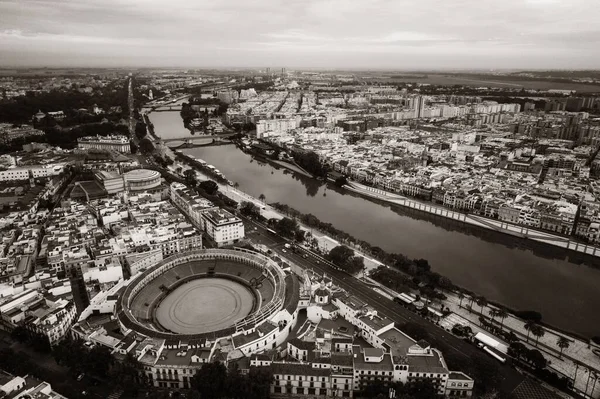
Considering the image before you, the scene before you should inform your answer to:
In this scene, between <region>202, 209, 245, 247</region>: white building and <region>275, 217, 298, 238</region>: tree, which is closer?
<region>202, 209, 245, 247</region>: white building

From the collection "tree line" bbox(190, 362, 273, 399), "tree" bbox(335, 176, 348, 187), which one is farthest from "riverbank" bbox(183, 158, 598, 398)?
"tree" bbox(335, 176, 348, 187)

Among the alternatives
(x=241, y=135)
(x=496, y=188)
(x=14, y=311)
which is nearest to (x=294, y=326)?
(x=14, y=311)

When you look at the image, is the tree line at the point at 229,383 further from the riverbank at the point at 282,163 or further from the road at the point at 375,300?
the riverbank at the point at 282,163

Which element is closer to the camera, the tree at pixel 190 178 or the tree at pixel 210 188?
the tree at pixel 210 188

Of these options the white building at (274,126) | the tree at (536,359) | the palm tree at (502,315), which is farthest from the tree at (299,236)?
the white building at (274,126)

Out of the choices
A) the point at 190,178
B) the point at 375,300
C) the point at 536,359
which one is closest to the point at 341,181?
the point at 190,178

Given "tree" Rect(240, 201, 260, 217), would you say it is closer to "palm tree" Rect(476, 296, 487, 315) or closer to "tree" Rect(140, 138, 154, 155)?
"palm tree" Rect(476, 296, 487, 315)

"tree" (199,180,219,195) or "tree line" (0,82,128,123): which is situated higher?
"tree line" (0,82,128,123)

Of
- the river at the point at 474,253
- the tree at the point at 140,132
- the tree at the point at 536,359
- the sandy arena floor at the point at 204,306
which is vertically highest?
the tree at the point at 140,132
